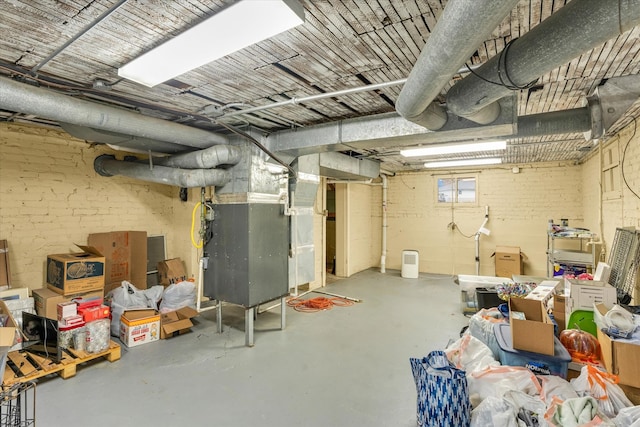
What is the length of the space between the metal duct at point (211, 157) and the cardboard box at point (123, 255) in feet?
5.29

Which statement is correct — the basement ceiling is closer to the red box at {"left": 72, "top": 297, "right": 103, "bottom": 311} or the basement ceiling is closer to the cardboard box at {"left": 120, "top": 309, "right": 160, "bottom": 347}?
the red box at {"left": 72, "top": 297, "right": 103, "bottom": 311}

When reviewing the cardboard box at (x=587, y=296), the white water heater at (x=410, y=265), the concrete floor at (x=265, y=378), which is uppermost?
the cardboard box at (x=587, y=296)

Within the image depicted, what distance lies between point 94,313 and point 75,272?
60cm

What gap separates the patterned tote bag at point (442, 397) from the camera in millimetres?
1812

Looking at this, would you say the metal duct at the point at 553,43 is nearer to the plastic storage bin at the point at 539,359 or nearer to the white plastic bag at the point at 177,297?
the plastic storage bin at the point at 539,359

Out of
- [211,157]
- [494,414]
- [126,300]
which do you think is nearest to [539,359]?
[494,414]

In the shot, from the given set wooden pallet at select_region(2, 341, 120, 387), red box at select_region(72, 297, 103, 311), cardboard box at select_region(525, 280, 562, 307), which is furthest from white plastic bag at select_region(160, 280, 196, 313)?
cardboard box at select_region(525, 280, 562, 307)

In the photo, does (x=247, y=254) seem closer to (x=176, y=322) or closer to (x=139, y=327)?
(x=176, y=322)

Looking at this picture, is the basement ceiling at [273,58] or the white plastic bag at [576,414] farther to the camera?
the basement ceiling at [273,58]

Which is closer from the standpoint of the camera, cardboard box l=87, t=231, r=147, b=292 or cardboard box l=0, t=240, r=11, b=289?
cardboard box l=0, t=240, r=11, b=289

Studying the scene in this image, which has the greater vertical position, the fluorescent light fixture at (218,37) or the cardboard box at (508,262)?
the fluorescent light fixture at (218,37)

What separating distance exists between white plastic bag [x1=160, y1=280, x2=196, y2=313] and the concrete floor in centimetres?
38

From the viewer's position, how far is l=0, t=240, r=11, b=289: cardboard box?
341 centimetres

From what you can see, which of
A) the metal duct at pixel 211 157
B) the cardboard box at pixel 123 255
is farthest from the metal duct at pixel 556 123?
the cardboard box at pixel 123 255
